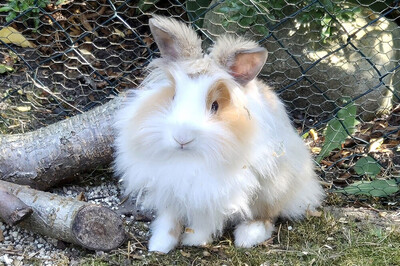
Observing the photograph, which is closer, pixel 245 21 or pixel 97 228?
pixel 97 228

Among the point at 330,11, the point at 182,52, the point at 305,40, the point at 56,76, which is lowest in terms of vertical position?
the point at 56,76

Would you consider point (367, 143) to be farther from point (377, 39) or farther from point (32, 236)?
point (32, 236)

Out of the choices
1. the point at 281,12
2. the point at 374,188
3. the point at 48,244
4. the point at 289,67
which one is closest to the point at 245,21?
the point at 281,12

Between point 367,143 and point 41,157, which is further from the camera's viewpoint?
point 367,143

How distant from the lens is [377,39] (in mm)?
2898

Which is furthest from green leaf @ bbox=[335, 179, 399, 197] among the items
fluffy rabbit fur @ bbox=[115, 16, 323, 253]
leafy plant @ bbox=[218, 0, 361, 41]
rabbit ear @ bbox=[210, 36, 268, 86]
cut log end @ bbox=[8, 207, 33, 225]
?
cut log end @ bbox=[8, 207, 33, 225]

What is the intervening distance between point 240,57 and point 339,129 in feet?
3.45

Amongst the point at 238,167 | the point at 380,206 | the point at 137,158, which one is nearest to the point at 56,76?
the point at 137,158

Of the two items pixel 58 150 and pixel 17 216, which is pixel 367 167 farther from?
pixel 17 216

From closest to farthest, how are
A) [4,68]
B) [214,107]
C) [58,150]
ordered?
[214,107] < [58,150] < [4,68]

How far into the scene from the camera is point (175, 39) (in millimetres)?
1902

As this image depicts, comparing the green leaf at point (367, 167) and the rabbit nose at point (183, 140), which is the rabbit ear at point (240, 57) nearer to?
the rabbit nose at point (183, 140)

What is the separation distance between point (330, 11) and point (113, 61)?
129 cm

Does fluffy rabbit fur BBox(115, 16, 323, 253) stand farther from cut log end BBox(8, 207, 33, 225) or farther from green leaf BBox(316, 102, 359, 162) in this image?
green leaf BBox(316, 102, 359, 162)
